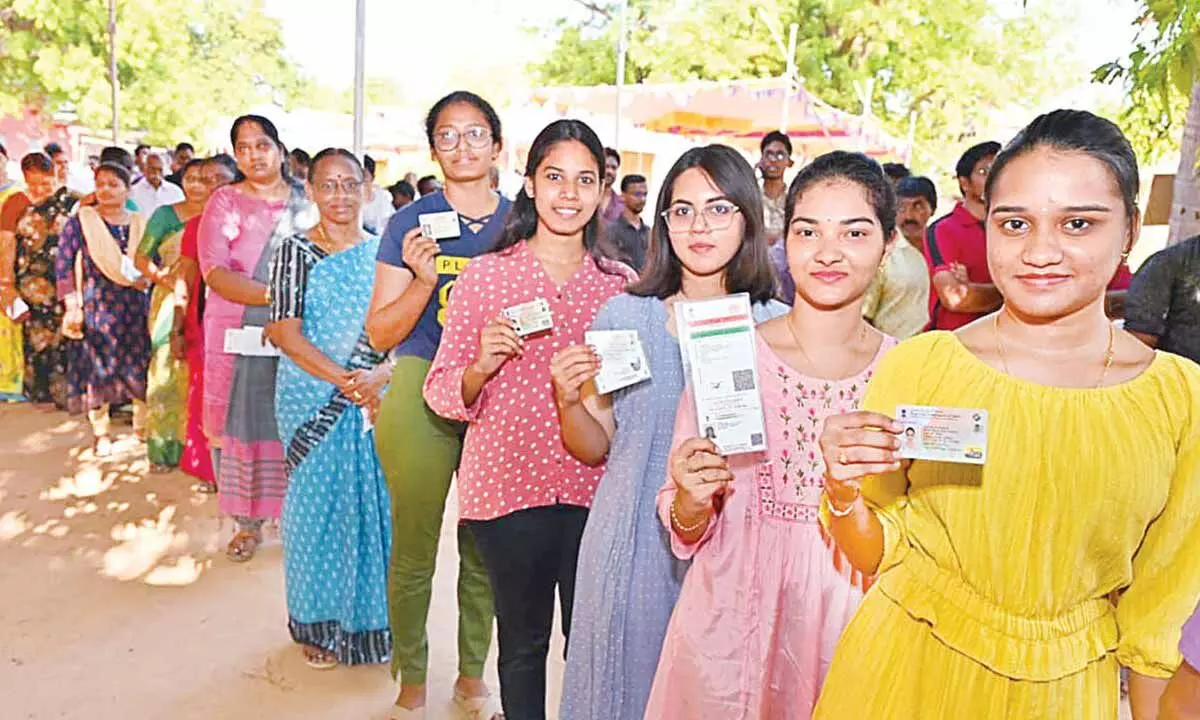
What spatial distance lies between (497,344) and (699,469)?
2.56 ft

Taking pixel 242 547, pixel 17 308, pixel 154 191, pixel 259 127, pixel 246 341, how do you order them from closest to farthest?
pixel 259 127 < pixel 246 341 < pixel 242 547 < pixel 17 308 < pixel 154 191

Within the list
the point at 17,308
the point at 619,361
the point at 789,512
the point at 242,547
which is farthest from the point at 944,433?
the point at 17,308

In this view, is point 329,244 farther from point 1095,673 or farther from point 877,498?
point 1095,673

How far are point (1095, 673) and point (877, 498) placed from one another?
41 centimetres

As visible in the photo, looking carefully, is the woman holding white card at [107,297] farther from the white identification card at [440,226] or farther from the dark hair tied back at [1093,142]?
the dark hair tied back at [1093,142]

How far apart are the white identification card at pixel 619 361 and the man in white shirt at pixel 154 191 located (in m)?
7.39

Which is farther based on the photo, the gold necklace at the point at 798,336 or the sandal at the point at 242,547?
the sandal at the point at 242,547

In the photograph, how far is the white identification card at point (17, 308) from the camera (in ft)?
24.7

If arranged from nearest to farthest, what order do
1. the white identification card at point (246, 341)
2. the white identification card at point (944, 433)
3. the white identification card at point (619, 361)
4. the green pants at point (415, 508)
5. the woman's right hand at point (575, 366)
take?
1. the white identification card at point (944, 433)
2. the white identification card at point (619, 361)
3. the woman's right hand at point (575, 366)
4. the green pants at point (415, 508)
5. the white identification card at point (246, 341)

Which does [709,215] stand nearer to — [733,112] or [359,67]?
[359,67]

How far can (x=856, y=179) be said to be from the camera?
1.98 m

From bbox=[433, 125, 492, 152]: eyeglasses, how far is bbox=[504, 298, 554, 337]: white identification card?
0.92 m

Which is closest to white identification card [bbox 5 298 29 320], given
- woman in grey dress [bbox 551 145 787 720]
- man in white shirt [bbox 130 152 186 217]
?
man in white shirt [bbox 130 152 186 217]

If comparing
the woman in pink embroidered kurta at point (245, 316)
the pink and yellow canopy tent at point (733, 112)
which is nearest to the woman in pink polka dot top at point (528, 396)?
the woman in pink embroidered kurta at point (245, 316)
